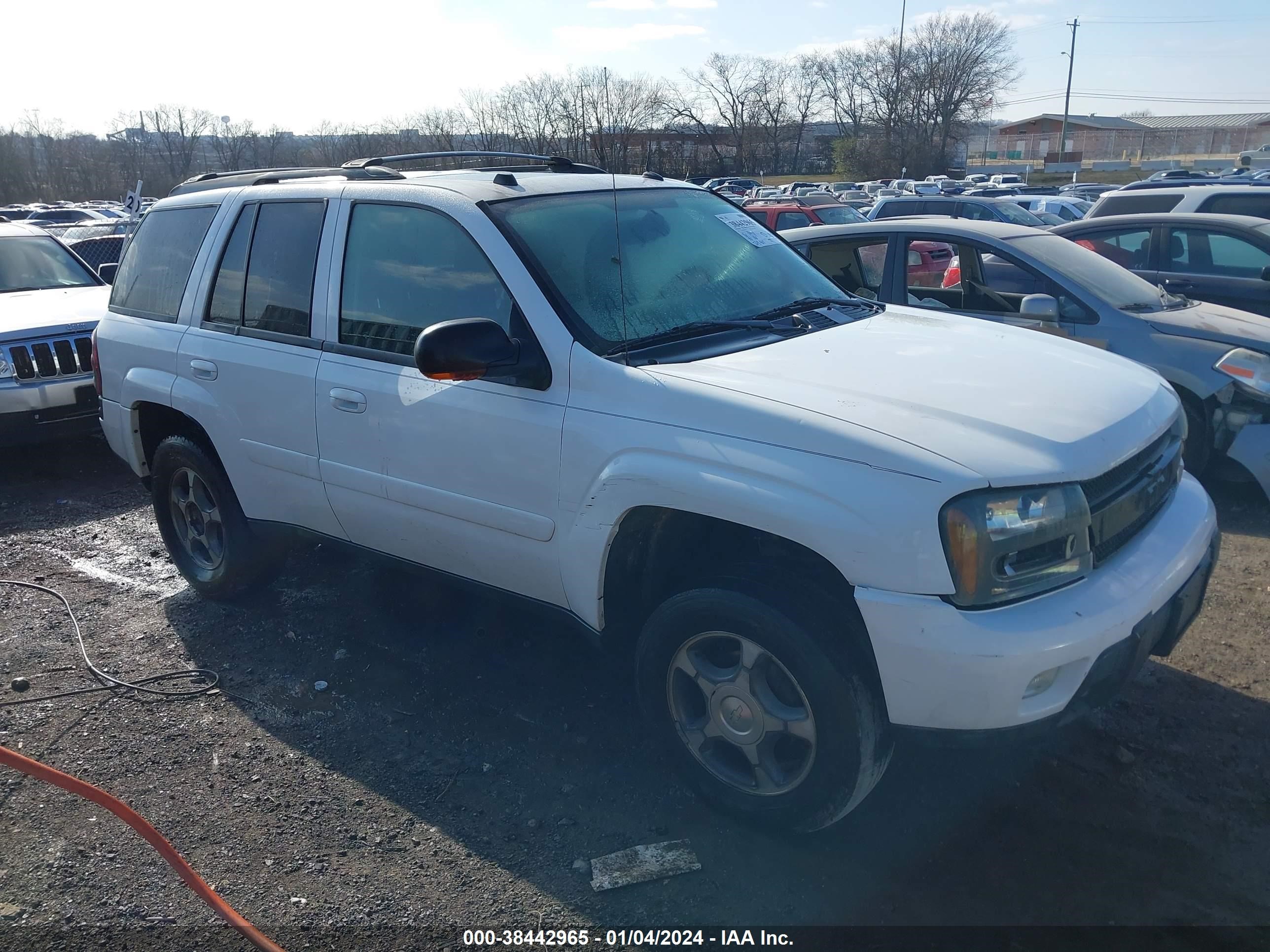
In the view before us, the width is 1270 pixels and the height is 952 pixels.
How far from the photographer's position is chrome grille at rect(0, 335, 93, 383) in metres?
6.79

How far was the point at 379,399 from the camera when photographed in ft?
11.6

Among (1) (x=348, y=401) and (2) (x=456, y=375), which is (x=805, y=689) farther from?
(1) (x=348, y=401)

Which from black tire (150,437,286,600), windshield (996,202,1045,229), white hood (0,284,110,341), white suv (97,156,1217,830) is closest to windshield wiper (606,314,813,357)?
white suv (97,156,1217,830)

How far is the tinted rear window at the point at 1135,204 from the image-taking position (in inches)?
387

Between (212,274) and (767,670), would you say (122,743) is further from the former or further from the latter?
(767,670)

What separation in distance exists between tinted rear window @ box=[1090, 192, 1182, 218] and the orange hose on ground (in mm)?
9848

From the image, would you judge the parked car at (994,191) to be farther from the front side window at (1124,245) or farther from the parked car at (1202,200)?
the front side window at (1124,245)

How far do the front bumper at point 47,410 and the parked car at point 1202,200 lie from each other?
8712mm

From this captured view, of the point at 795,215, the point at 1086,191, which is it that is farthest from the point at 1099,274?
the point at 1086,191

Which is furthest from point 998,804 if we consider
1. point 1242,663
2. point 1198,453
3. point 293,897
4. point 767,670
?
point 1198,453

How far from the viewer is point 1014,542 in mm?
2438

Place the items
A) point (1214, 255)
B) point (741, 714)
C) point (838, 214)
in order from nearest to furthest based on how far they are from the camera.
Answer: point (741, 714), point (1214, 255), point (838, 214)

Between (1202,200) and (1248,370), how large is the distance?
5222 mm

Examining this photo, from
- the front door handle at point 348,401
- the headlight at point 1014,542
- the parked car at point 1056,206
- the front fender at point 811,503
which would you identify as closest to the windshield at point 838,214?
the parked car at point 1056,206
